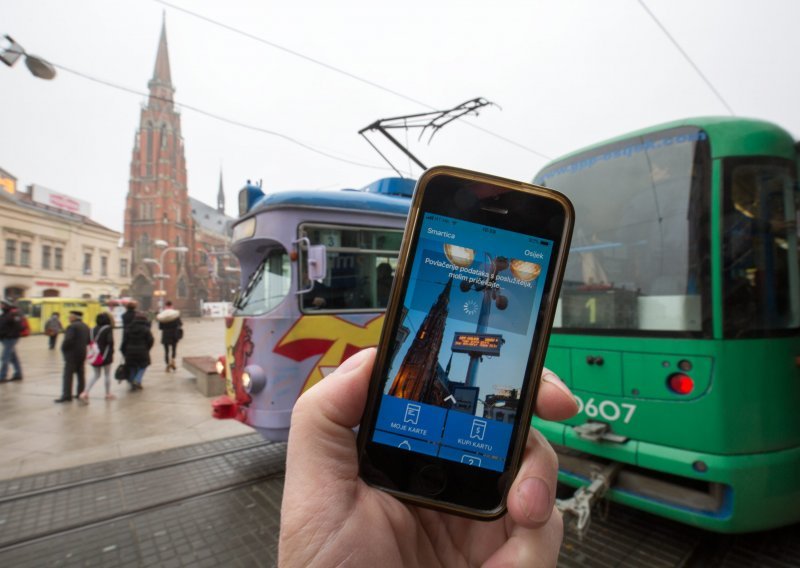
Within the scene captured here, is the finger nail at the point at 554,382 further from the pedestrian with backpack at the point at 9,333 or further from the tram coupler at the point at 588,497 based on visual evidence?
the pedestrian with backpack at the point at 9,333

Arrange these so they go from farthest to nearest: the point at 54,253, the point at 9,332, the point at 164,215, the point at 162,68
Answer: the point at 162,68
the point at 164,215
the point at 54,253
the point at 9,332

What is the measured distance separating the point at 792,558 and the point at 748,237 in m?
2.39

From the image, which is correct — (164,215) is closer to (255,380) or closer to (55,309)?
(55,309)

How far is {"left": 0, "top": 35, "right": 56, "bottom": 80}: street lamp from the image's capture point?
679cm

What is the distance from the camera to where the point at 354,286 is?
493cm

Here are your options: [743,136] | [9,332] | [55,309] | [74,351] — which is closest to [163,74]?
[55,309]

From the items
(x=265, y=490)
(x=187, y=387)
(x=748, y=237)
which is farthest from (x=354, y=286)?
(x=187, y=387)

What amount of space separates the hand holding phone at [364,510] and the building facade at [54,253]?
139ft

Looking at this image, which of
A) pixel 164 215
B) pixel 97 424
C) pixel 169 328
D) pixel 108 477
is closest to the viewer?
pixel 108 477

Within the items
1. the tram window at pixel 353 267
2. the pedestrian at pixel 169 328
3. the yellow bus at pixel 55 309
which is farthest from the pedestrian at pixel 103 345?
the yellow bus at pixel 55 309

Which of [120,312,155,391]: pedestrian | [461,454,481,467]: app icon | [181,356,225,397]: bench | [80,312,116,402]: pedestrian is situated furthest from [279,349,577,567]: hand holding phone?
[120,312,155,391]: pedestrian

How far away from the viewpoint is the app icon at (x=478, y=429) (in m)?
1.21

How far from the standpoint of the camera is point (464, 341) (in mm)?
1232

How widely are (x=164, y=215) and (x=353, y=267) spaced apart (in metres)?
63.1
